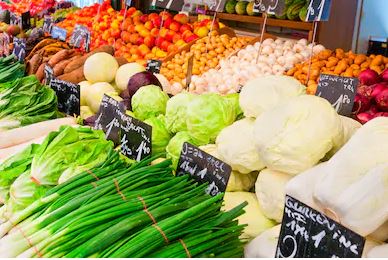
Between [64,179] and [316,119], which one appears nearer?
[316,119]

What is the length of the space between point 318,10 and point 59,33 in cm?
316

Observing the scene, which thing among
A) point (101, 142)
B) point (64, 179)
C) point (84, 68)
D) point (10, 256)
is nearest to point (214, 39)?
point (84, 68)

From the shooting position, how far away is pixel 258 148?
64.5 inches

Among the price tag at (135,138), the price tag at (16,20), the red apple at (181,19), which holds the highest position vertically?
the red apple at (181,19)

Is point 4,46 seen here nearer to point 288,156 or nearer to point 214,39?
point 214,39

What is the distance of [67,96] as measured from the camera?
125 inches

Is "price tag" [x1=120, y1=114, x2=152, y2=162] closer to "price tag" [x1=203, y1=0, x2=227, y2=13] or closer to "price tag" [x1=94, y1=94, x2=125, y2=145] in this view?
"price tag" [x1=94, y1=94, x2=125, y2=145]

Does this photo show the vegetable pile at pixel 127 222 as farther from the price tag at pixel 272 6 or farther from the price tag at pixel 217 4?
the price tag at pixel 217 4

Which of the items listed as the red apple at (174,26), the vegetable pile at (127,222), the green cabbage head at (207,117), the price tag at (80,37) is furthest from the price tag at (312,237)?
the red apple at (174,26)

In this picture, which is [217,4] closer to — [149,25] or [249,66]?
[249,66]

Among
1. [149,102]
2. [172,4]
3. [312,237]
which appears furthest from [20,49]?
[312,237]

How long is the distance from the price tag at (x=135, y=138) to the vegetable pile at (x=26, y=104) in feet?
3.35

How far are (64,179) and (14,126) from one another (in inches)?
46.0

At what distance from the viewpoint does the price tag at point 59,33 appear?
5128 millimetres
